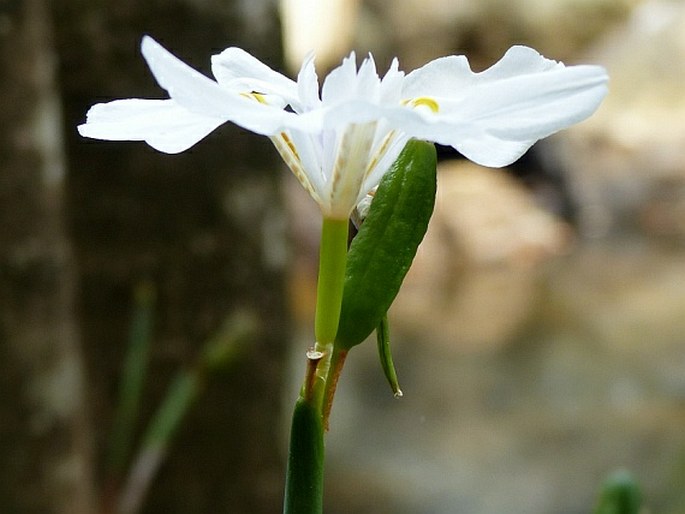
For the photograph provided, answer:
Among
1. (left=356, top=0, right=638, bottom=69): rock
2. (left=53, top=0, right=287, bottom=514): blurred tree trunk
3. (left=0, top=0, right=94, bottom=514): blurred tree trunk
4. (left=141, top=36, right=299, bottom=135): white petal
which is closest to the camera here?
(left=141, top=36, right=299, bottom=135): white petal

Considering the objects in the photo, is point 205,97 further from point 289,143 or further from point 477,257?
point 477,257

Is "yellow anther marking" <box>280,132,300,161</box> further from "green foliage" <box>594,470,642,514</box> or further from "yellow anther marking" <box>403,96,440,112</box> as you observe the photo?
"green foliage" <box>594,470,642,514</box>

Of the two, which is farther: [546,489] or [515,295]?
[515,295]

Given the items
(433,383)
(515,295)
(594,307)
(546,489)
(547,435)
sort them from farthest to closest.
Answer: (515,295) < (594,307) < (433,383) < (547,435) < (546,489)

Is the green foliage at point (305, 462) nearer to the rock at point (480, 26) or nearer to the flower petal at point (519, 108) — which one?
the flower petal at point (519, 108)

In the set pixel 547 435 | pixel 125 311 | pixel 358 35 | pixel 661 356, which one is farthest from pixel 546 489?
pixel 358 35

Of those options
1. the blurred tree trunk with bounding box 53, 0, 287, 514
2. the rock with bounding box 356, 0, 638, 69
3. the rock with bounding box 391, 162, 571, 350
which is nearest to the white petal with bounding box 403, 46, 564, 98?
the blurred tree trunk with bounding box 53, 0, 287, 514

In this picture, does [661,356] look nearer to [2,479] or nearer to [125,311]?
[125,311]
